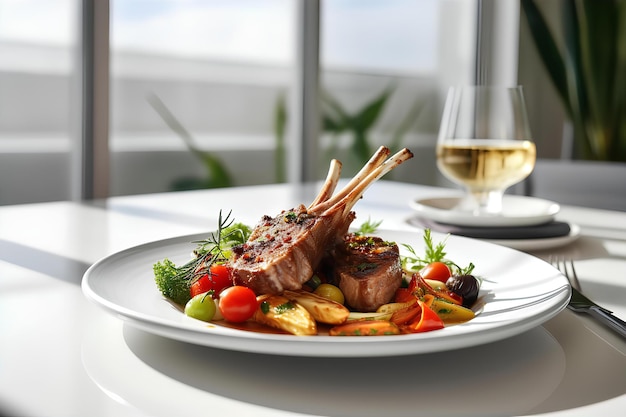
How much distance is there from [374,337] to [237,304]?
19 cm

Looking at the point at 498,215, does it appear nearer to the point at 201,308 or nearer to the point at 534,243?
the point at 534,243

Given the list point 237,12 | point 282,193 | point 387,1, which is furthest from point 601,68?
point 282,193

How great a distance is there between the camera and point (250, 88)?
410 cm

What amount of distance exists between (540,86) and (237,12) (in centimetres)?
224

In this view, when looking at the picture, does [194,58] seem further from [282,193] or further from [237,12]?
[282,193]

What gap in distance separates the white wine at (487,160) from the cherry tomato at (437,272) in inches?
20.7

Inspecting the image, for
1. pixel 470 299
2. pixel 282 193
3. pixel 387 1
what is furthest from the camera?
pixel 387 1

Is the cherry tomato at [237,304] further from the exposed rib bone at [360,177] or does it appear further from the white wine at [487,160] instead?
the white wine at [487,160]

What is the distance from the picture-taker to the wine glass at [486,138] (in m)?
1.43

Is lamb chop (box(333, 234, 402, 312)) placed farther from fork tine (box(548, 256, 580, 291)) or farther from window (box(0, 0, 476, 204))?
window (box(0, 0, 476, 204))

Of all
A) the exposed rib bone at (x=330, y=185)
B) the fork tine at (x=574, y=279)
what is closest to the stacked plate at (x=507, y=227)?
the fork tine at (x=574, y=279)

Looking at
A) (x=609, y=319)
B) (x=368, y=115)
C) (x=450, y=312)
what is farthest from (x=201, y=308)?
(x=368, y=115)

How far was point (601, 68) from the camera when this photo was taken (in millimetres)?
3963

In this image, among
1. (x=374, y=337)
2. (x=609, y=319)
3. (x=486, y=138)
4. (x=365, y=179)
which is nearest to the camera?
(x=374, y=337)
